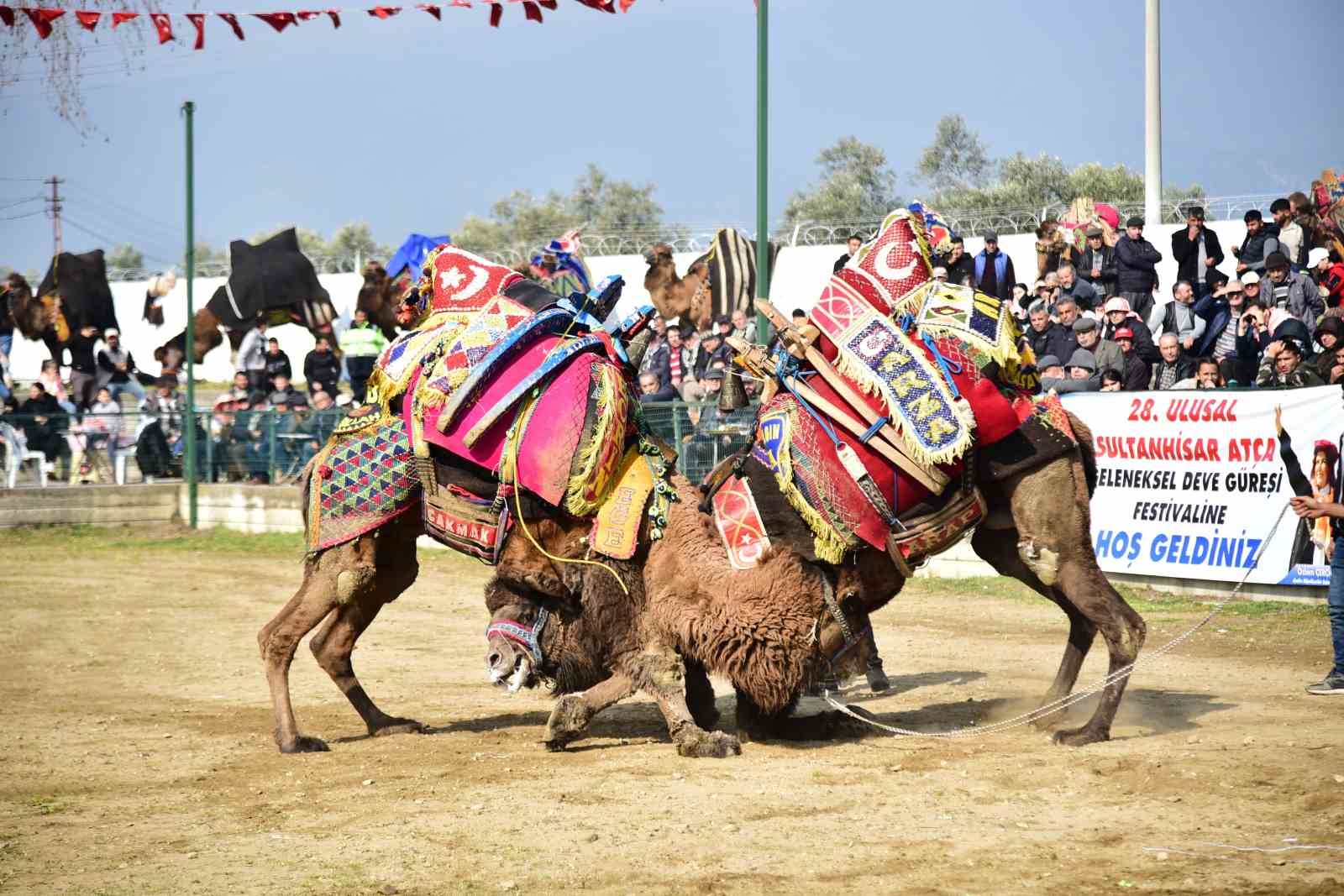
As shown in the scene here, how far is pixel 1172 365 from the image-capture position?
13875 millimetres

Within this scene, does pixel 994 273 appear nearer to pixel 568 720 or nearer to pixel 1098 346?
pixel 1098 346

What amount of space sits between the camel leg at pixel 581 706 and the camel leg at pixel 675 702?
0.33 feet

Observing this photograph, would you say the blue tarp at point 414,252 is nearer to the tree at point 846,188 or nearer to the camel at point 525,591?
the camel at point 525,591

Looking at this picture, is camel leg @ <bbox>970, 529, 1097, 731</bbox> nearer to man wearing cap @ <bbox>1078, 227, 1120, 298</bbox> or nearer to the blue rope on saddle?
the blue rope on saddle

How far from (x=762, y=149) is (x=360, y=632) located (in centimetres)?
760

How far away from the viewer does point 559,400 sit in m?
7.34

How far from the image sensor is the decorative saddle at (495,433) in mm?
7289

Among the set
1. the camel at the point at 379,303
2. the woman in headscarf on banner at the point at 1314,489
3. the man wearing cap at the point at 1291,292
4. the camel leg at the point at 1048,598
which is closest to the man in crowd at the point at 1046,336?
the man wearing cap at the point at 1291,292

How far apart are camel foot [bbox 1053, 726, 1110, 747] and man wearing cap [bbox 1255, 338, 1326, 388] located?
5.70 metres

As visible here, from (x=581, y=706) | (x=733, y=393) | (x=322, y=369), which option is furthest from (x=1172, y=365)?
(x=322, y=369)

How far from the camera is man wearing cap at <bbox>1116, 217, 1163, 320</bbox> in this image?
608 inches

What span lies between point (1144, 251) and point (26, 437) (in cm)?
1445

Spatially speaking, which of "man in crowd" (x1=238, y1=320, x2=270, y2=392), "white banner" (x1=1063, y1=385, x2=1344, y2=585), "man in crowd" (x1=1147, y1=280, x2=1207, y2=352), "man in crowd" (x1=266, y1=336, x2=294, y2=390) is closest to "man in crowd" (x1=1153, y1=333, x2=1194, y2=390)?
"man in crowd" (x1=1147, y1=280, x2=1207, y2=352)

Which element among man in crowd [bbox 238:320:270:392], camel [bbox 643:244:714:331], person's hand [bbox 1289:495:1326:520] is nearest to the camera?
person's hand [bbox 1289:495:1326:520]
